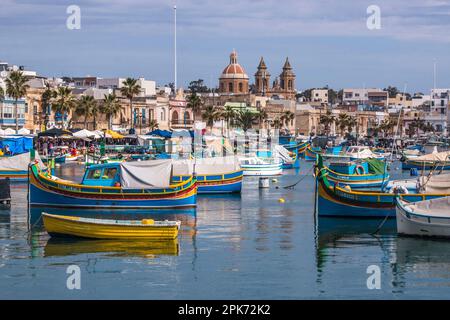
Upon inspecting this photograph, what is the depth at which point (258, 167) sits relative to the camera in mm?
91125

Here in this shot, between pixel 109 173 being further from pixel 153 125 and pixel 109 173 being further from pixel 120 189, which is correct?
pixel 153 125

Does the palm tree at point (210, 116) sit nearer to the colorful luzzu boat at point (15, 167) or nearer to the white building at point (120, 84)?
the white building at point (120, 84)

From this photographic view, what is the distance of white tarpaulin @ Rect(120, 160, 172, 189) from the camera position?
54.0 m

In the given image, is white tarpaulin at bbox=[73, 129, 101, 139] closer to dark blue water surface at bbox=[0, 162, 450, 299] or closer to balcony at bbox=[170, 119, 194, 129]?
dark blue water surface at bbox=[0, 162, 450, 299]

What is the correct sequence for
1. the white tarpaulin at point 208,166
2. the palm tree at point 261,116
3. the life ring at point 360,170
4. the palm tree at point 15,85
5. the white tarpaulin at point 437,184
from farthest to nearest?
the palm tree at point 261,116 → the palm tree at point 15,85 → the life ring at point 360,170 → the white tarpaulin at point 208,166 → the white tarpaulin at point 437,184

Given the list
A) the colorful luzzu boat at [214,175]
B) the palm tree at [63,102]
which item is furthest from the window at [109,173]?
the palm tree at [63,102]

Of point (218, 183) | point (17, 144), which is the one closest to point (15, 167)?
point (218, 183)

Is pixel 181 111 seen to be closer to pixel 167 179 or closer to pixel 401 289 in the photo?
pixel 167 179

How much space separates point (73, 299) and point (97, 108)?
98.2 meters

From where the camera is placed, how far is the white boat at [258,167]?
90.5 m

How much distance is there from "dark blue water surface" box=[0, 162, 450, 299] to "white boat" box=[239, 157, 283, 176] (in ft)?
122

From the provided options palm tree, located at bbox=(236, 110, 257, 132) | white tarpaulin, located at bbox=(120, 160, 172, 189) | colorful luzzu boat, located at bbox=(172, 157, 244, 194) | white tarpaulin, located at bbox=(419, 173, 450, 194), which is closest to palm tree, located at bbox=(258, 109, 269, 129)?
palm tree, located at bbox=(236, 110, 257, 132)

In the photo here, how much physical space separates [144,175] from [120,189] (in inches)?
61.0
